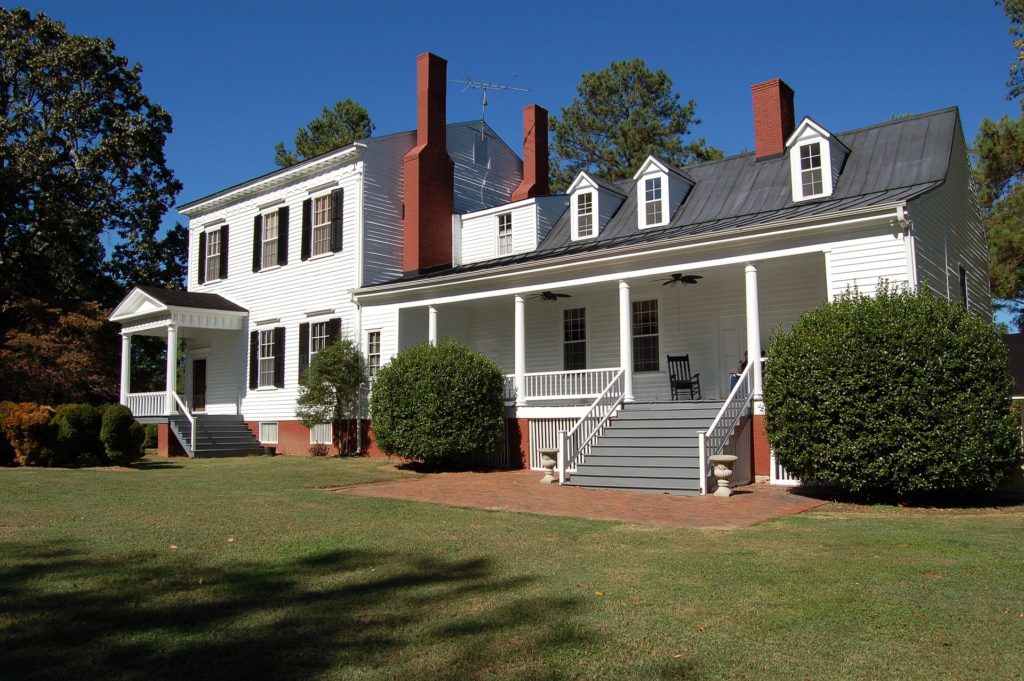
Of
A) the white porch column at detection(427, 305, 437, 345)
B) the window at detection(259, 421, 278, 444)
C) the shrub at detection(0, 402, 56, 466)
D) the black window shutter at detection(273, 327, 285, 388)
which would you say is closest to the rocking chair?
the white porch column at detection(427, 305, 437, 345)

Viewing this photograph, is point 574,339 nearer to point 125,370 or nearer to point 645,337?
point 645,337

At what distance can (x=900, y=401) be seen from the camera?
10781 mm

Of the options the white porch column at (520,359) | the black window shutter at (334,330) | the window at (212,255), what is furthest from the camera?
the window at (212,255)

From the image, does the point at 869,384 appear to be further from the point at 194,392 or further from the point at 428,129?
the point at 194,392

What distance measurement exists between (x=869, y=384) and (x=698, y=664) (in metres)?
7.68

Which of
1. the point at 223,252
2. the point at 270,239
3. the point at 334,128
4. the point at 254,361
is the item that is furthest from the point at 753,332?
the point at 334,128

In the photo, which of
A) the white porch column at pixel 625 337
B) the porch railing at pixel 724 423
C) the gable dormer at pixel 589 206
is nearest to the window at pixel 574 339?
the gable dormer at pixel 589 206

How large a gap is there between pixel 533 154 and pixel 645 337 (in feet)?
29.6

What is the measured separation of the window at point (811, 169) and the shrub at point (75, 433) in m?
16.0

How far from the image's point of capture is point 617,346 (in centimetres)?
1983

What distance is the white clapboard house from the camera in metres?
14.5

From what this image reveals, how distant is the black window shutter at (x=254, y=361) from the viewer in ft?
81.4

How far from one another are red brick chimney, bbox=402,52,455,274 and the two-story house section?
4 centimetres

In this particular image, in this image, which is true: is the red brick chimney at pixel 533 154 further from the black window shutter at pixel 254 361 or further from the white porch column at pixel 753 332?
the white porch column at pixel 753 332
